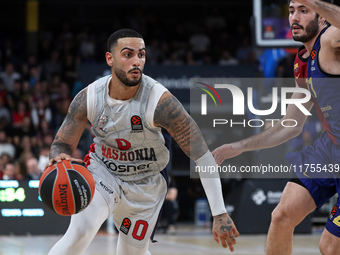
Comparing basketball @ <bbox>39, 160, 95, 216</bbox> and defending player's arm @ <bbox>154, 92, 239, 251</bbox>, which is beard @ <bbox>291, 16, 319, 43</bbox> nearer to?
defending player's arm @ <bbox>154, 92, 239, 251</bbox>

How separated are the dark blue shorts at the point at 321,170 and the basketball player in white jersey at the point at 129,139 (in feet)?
2.34

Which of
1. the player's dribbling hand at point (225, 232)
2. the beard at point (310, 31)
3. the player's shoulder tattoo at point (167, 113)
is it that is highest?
the beard at point (310, 31)

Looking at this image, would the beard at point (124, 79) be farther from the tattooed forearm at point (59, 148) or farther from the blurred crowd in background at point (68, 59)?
the blurred crowd in background at point (68, 59)

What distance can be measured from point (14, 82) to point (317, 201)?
35.8 ft

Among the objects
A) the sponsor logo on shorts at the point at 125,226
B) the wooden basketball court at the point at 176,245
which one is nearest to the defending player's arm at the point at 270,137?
the sponsor logo on shorts at the point at 125,226

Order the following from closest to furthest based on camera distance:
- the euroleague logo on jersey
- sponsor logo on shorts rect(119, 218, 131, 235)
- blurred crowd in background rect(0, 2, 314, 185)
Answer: the euroleague logo on jersey
sponsor logo on shorts rect(119, 218, 131, 235)
blurred crowd in background rect(0, 2, 314, 185)

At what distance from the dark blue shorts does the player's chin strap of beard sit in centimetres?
69

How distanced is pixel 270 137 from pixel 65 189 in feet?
5.77

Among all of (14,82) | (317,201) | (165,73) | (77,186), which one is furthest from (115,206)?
(14,82)

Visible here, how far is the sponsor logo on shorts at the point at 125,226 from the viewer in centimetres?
480

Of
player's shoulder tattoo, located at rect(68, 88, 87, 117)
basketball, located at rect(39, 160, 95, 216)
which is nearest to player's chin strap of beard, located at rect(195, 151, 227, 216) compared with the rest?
basketball, located at rect(39, 160, 95, 216)

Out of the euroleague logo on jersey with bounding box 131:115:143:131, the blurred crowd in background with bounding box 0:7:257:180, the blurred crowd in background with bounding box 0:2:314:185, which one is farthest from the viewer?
the blurred crowd in background with bounding box 0:7:257:180

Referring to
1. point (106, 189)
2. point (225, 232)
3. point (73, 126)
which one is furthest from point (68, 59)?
point (225, 232)

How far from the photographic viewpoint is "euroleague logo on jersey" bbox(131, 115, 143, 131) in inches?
184
